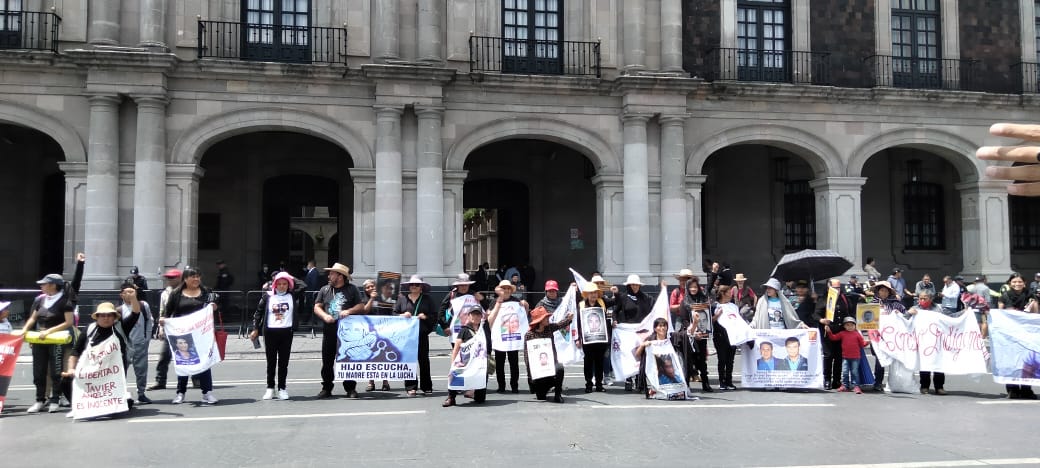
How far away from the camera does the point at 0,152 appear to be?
76.7 feet

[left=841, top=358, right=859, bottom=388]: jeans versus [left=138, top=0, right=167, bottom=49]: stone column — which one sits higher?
[left=138, top=0, right=167, bottom=49]: stone column

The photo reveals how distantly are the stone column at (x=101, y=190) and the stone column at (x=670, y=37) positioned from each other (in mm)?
13586

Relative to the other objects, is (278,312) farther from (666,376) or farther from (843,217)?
(843,217)

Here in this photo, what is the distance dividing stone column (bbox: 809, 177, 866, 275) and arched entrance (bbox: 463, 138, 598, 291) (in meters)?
6.79

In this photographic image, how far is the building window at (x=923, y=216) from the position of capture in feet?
89.4

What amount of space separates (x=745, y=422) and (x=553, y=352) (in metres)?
2.71

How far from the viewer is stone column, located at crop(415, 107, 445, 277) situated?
20.5m

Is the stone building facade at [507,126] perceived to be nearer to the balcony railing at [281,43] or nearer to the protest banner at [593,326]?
the balcony railing at [281,43]

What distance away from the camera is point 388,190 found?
2044 cm

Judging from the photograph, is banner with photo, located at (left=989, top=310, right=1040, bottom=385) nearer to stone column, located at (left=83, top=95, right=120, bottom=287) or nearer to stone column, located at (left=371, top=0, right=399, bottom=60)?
stone column, located at (left=371, top=0, right=399, bottom=60)

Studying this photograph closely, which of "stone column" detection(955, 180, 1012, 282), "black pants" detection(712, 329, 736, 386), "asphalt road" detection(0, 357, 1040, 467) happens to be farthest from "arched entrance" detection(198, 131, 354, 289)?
"stone column" detection(955, 180, 1012, 282)

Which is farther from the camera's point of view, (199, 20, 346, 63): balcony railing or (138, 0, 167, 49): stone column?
(199, 20, 346, 63): balcony railing

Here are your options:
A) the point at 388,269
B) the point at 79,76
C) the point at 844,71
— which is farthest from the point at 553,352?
the point at 844,71

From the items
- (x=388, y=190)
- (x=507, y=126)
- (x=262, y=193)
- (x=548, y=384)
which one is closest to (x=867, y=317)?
(x=548, y=384)
